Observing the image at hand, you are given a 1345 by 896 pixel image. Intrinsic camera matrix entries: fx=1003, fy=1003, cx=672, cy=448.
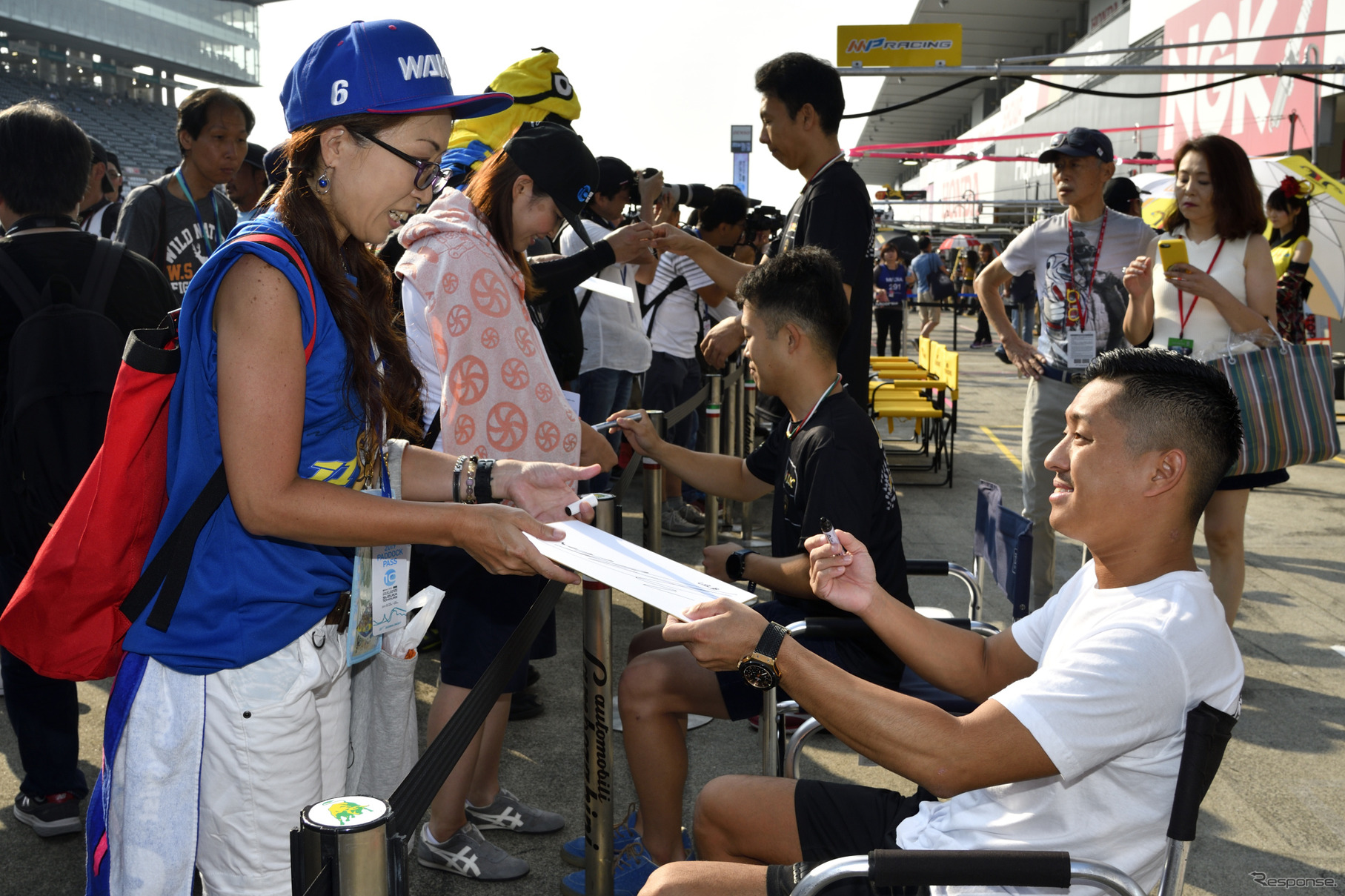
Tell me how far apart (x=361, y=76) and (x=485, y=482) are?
2.58 feet

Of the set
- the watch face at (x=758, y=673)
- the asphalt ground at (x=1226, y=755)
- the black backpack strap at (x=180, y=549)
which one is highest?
the black backpack strap at (x=180, y=549)

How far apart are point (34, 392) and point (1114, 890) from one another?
2.90m

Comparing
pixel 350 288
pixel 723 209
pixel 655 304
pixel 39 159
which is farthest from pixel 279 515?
pixel 723 209

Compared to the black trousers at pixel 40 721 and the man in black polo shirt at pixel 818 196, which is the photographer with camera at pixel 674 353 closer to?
the man in black polo shirt at pixel 818 196

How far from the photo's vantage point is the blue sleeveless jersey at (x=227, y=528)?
4.90ft

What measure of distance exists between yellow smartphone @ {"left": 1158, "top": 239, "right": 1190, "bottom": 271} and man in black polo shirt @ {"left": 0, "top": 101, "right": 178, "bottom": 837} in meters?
3.84

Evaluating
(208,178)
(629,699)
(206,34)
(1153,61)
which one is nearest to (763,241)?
(208,178)

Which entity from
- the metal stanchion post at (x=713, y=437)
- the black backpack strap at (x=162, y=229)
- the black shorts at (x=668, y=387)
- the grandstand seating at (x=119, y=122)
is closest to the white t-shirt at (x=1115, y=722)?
the metal stanchion post at (x=713, y=437)

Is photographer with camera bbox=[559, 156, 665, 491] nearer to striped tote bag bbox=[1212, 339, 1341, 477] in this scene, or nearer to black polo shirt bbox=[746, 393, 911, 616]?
black polo shirt bbox=[746, 393, 911, 616]

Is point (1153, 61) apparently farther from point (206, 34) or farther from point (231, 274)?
point (206, 34)

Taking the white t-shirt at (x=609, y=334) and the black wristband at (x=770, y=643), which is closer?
the black wristband at (x=770, y=643)

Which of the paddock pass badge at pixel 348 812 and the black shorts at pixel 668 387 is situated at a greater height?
the black shorts at pixel 668 387

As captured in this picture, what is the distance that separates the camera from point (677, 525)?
6965mm

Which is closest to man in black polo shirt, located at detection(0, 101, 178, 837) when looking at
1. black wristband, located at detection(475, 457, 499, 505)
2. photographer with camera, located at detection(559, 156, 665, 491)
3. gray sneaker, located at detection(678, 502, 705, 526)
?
black wristband, located at detection(475, 457, 499, 505)
